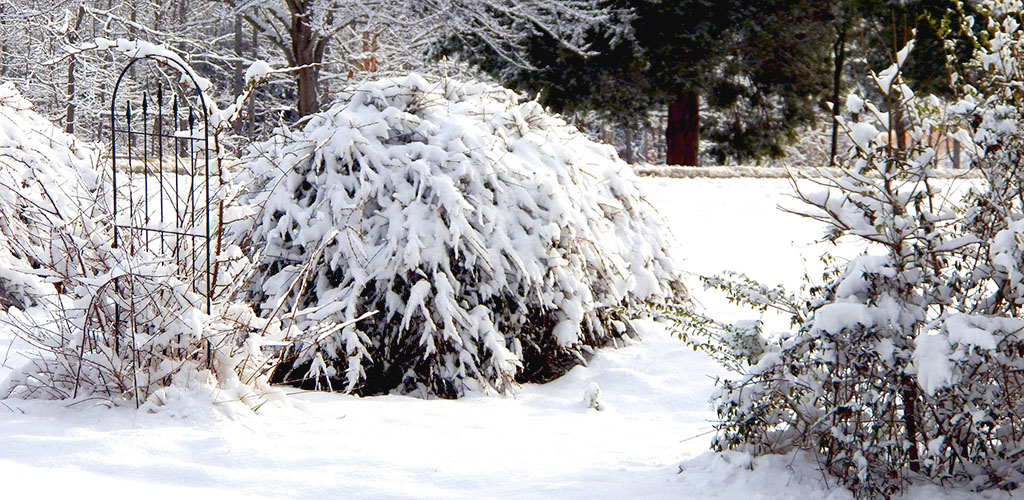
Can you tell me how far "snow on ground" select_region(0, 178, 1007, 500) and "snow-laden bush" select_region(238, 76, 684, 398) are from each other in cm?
31

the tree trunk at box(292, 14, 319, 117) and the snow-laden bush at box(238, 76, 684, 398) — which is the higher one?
the tree trunk at box(292, 14, 319, 117)

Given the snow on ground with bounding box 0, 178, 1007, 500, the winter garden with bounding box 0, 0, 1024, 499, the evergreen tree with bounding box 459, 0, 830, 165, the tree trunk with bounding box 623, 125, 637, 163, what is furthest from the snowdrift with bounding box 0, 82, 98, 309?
the tree trunk with bounding box 623, 125, 637, 163

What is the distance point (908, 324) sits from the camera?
3.06 m

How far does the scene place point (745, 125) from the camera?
20.5 meters

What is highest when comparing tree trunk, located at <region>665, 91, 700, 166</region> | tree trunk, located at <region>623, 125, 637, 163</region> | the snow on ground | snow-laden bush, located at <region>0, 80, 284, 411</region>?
tree trunk, located at <region>623, 125, 637, 163</region>

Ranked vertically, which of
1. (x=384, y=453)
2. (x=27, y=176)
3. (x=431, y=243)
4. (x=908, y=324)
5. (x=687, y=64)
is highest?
(x=687, y=64)

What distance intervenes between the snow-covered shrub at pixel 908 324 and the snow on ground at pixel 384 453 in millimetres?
152

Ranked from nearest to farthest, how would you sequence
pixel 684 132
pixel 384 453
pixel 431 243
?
pixel 384 453, pixel 431 243, pixel 684 132

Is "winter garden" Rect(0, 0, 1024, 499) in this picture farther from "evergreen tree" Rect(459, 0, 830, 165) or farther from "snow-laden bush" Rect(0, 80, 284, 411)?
"evergreen tree" Rect(459, 0, 830, 165)

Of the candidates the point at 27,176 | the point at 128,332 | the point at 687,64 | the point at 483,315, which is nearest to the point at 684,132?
the point at 687,64

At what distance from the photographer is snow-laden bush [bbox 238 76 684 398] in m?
4.64

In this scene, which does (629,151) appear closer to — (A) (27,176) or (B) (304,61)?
(B) (304,61)

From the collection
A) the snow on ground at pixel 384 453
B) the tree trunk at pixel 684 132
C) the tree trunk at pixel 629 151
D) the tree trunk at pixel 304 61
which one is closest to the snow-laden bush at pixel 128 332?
the snow on ground at pixel 384 453

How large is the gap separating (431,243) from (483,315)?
429 mm
